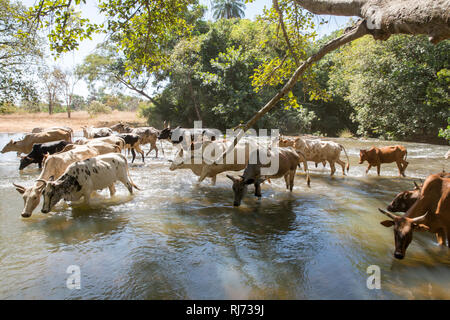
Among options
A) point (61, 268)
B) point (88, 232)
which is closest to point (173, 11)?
point (88, 232)

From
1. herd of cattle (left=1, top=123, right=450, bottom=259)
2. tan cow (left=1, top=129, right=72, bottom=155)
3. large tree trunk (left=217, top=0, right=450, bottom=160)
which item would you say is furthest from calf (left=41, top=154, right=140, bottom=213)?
tan cow (left=1, top=129, right=72, bottom=155)

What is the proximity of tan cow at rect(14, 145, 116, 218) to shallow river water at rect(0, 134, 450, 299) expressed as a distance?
358 mm

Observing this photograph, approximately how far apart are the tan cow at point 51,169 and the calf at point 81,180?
0.22 m

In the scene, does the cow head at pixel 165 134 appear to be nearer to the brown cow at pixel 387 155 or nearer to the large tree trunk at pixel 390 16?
the brown cow at pixel 387 155

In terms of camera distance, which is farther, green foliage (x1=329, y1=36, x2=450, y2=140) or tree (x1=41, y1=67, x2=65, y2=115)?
tree (x1=41, y1=67, x2=65, y2=115)

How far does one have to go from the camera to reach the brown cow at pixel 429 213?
4543mm

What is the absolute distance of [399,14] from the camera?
4.05 m

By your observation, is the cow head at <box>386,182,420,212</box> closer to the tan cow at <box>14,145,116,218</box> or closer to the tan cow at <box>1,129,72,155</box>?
the tan cow at <box>14,145,116,218</box>

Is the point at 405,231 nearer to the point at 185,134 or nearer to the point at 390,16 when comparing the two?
the point at 390,16

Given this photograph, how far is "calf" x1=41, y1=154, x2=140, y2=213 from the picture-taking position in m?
6.52

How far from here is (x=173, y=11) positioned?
291 inches
